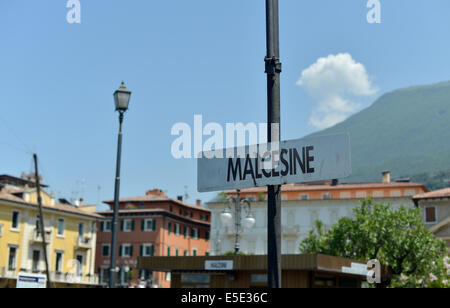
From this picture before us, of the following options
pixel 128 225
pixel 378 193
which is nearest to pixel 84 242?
pixel 128 225

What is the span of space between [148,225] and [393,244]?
4637 cm

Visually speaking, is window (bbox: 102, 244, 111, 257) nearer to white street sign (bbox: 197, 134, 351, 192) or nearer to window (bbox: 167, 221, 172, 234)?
window (bbox: 167, 221, 172, 234)

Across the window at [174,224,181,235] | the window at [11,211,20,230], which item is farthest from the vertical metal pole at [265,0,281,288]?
the window at [174,224,181,235]

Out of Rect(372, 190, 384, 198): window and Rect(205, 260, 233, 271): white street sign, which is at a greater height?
Rect(372, 190, 384, 198): window

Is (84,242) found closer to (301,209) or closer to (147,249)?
(147,249)

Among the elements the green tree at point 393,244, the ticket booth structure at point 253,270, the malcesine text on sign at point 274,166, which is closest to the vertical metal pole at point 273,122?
the malcesine text on sign at point 274,166

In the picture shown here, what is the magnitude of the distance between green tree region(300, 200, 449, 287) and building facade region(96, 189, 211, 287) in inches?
1516

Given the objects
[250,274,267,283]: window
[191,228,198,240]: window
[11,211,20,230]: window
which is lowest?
[250,274,267,283]: window

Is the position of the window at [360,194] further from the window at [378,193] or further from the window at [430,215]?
the window at [430,215]

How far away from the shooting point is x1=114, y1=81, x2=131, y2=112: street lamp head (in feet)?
52.5

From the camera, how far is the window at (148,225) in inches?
3115

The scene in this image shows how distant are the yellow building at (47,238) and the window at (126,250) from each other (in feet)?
35.8
